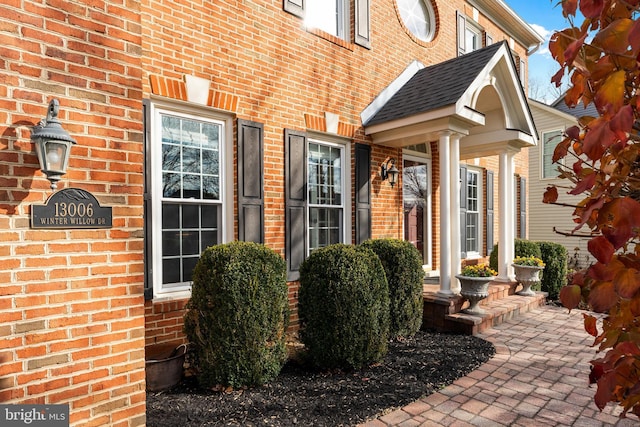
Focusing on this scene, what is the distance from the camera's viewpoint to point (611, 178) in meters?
0.97

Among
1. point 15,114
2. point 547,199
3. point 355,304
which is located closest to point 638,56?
point 547,199

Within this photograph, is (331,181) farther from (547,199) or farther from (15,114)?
(547,199)

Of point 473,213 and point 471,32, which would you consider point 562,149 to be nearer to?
point 473,213

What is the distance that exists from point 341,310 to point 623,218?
3.35m

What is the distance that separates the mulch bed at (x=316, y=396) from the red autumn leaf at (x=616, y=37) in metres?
3.06

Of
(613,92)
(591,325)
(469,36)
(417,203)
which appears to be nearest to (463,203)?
(417,203)

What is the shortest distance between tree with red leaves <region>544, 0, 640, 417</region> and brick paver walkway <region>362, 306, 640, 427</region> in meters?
1.65

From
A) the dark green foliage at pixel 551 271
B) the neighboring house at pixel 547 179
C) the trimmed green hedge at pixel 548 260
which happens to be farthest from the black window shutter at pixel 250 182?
the neighboring house at pixel 547 179

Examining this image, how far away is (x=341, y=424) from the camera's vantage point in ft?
9.87

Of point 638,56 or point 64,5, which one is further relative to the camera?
point 64,5

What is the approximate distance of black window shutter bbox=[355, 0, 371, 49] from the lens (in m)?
6.21

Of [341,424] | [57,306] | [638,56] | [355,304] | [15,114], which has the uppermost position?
[15,114]

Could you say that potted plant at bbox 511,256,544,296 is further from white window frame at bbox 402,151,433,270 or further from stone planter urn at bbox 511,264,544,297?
white window frame at bbox 402,151,433,270

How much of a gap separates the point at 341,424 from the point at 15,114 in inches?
125
